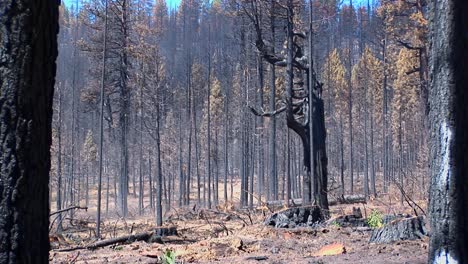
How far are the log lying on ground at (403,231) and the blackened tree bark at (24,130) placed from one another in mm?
6750

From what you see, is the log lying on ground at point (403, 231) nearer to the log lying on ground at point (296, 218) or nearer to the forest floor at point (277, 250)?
the forest floor at point (277, 250)

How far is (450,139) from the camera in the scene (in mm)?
5055

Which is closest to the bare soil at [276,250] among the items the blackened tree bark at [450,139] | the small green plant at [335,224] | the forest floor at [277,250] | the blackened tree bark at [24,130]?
the forest floor at [277,250]

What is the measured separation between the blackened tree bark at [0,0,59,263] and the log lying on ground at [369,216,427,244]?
6750 mm

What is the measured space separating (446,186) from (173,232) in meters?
9.47

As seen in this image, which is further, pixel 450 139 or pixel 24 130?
pixel 450 139

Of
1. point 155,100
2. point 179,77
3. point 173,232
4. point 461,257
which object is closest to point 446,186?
point 461,257

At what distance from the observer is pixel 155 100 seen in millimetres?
20406

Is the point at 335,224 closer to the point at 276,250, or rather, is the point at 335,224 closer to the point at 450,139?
the point at 276,250

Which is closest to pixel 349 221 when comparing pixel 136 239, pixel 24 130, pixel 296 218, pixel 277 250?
pixel 296 218

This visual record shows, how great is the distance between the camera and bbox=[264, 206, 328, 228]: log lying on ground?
37.6 feet

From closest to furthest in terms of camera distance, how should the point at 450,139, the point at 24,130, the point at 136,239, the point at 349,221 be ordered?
the point at 24,130 → the point at 450,139 → the point at 136,239 → the point at 349,221

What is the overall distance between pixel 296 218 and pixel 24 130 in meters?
9.62

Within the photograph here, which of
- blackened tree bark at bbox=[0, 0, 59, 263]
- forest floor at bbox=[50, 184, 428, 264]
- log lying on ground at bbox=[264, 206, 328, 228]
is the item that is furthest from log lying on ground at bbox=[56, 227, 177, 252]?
blackened tree bark at bbox=[0, 0, 59, 263]
